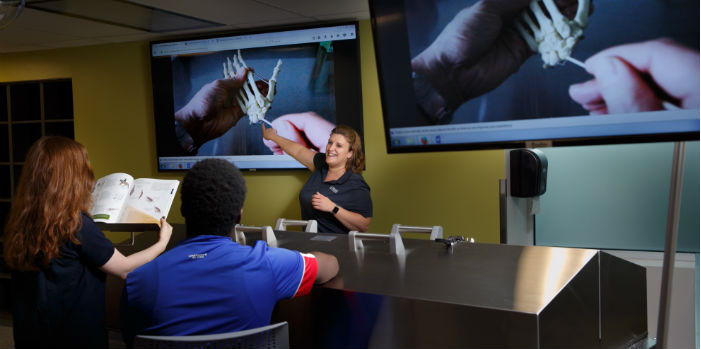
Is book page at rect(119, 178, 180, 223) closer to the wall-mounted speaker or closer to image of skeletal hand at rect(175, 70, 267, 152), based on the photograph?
the wall-mounted speaker

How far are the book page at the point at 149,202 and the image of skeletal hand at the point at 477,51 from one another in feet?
3.31

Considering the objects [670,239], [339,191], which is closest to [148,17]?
[339,191]

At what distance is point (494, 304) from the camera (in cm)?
117

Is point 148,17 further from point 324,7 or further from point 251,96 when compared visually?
point 324,7

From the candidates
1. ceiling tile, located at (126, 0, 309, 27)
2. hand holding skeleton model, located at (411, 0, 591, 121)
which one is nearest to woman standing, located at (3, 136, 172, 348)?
hand holding skeleton model, located at (411, 0, 591, 121)

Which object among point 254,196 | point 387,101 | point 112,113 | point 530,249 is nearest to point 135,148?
point 112,113

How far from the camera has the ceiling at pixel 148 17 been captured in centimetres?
326

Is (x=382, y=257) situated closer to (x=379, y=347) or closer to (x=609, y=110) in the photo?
(x=379, y=347)

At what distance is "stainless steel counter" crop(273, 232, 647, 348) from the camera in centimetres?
116

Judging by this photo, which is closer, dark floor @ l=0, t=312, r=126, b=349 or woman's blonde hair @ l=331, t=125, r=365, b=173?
dark floor @ l=0, t=312, r=126, b=349

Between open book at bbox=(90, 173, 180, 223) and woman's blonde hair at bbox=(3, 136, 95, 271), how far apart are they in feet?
1.17

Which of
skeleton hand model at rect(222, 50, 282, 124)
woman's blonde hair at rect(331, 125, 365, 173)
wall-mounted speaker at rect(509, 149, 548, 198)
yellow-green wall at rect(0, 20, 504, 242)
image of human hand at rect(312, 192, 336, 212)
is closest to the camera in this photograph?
wall-mounted speaker at rect(509, 149, 548, 198)

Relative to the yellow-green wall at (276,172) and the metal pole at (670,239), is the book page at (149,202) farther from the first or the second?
the yellow-green wall at (276,172)

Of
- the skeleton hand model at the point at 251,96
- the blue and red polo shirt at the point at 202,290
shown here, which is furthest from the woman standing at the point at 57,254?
the skeleton hand model at the point at 251,96
